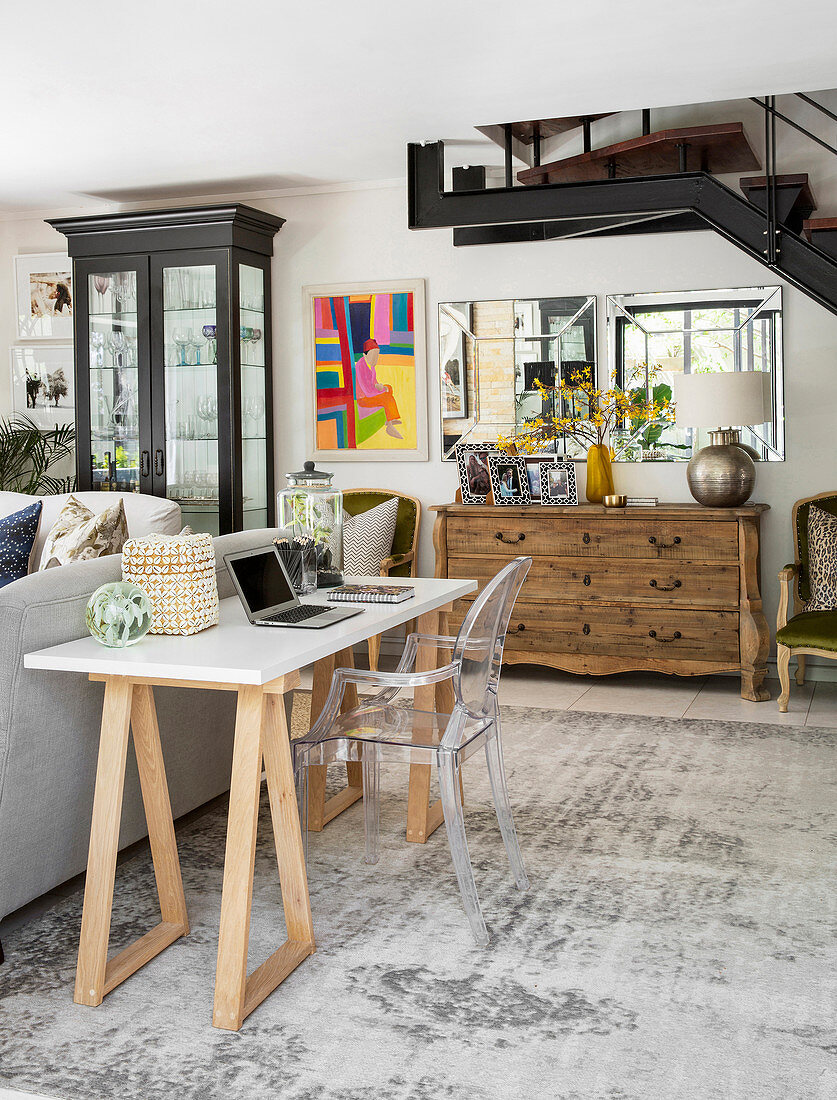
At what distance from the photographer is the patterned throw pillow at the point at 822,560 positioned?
486cm

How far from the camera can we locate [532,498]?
5473mm

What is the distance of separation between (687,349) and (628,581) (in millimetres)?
1270

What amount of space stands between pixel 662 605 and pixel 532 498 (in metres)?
0.90

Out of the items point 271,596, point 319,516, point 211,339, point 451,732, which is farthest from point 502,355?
point 451,732

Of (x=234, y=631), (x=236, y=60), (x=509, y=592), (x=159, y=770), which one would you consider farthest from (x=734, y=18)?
(x=159, y=770)

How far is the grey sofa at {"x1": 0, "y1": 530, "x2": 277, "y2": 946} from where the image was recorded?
7.95 feet

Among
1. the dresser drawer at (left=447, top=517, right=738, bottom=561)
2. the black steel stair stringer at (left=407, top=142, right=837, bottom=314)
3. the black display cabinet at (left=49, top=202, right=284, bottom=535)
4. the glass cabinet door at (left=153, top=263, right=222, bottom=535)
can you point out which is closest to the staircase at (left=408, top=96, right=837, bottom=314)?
the black steel stair stringer at (left=407, top=142, right=837, bottom=314)

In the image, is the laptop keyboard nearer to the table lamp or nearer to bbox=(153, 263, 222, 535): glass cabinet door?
the table lamp

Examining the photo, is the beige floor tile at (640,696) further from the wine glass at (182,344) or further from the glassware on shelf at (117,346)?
the glassware on shelf at (117,346)

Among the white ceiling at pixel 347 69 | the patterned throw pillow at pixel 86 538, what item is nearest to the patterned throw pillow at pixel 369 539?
the patterned throw pillow at pixel 86 538

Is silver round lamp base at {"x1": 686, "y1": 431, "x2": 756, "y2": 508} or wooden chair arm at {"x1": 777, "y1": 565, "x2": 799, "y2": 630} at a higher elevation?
silver round lamp base at {"x1": 686, "y1": 431, "x2": 756, "y2": 508}

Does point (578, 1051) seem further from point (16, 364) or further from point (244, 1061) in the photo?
point (16, 364)

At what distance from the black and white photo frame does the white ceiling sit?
1.59 meters

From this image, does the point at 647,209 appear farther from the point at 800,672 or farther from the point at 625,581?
the point at 800,672
